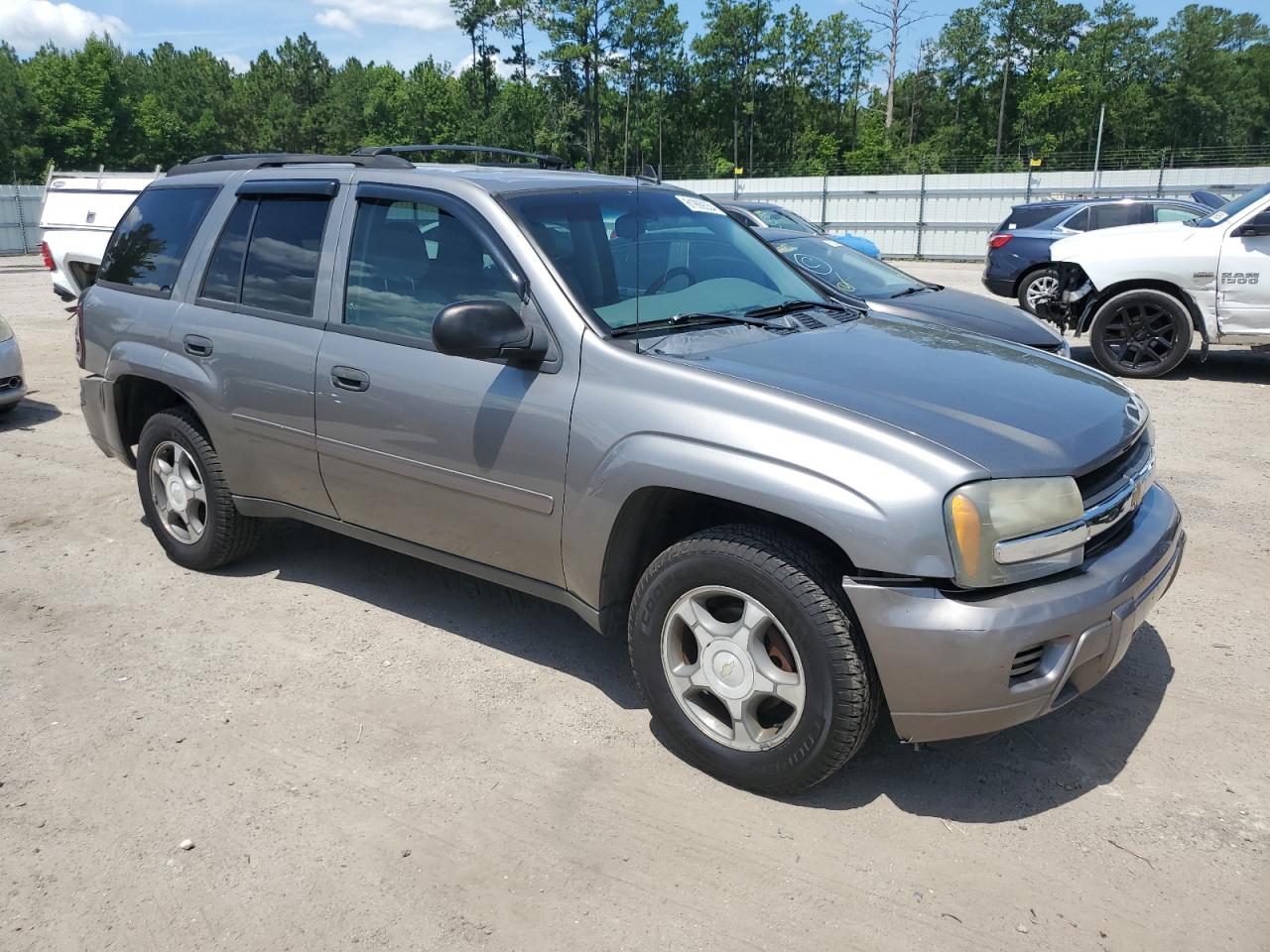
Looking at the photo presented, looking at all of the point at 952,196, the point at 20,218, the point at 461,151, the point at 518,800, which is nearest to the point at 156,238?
the point at 461,151

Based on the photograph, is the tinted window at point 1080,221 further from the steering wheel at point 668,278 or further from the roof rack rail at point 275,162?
the roof rack rail at point 275,162

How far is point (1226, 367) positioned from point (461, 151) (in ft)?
29.6

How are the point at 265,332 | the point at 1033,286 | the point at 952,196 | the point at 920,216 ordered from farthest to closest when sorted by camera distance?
the point at 920,216 < the point at 952,196 < the point at 1033,286 < the point at 265,332

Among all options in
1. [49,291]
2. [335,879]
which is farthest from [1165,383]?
[49,291]

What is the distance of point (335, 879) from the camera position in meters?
2.84

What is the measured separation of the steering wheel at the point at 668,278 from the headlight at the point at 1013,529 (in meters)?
1.48

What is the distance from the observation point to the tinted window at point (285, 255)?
422cm

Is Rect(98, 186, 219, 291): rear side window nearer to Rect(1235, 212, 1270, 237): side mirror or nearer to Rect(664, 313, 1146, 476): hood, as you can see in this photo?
Rect(664, 313, 1146, 476): hood

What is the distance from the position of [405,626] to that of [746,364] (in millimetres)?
2069

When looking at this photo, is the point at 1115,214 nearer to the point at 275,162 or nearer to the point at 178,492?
the point at 275,162

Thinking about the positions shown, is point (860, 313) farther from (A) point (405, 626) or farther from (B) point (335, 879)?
(B) point (335, 879)

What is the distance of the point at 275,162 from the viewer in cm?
466

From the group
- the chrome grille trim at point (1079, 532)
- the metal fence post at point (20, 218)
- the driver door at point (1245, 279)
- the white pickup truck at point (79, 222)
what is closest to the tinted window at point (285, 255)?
the chrome grille trim at point (1079, 532)

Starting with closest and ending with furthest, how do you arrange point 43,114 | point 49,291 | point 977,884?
point 977,884 < point 49,291 < point 43,114
